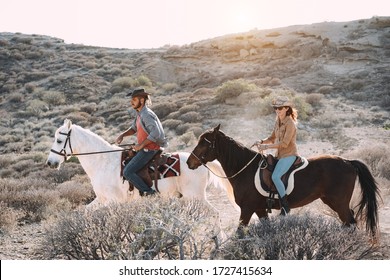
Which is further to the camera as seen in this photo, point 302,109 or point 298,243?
point 302,109

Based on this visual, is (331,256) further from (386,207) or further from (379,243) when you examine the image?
(386,207)

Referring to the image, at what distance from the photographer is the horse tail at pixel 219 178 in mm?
8031

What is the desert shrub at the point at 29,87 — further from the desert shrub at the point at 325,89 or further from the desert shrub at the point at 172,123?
the desert shrub at the point at 325,89

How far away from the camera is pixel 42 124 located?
28.0 metres

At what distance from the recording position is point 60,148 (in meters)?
8.55

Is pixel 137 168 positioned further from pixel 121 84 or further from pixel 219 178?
pixel 121 84

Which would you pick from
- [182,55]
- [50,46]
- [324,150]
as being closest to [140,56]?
[182,55]

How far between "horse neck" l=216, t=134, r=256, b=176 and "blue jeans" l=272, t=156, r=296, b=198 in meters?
0.53

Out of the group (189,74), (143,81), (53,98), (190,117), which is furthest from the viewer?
(189,74)

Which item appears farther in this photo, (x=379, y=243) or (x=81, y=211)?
(x=379, y=243)

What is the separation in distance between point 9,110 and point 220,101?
15828 mm

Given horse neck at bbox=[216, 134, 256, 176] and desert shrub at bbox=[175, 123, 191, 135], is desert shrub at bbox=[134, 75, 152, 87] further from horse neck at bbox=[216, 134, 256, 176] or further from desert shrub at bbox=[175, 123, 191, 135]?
horse neck at bbox=[216, 134, 256, 176]

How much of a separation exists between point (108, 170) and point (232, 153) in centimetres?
232

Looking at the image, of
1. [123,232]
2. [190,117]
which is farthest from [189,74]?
[123,232]
